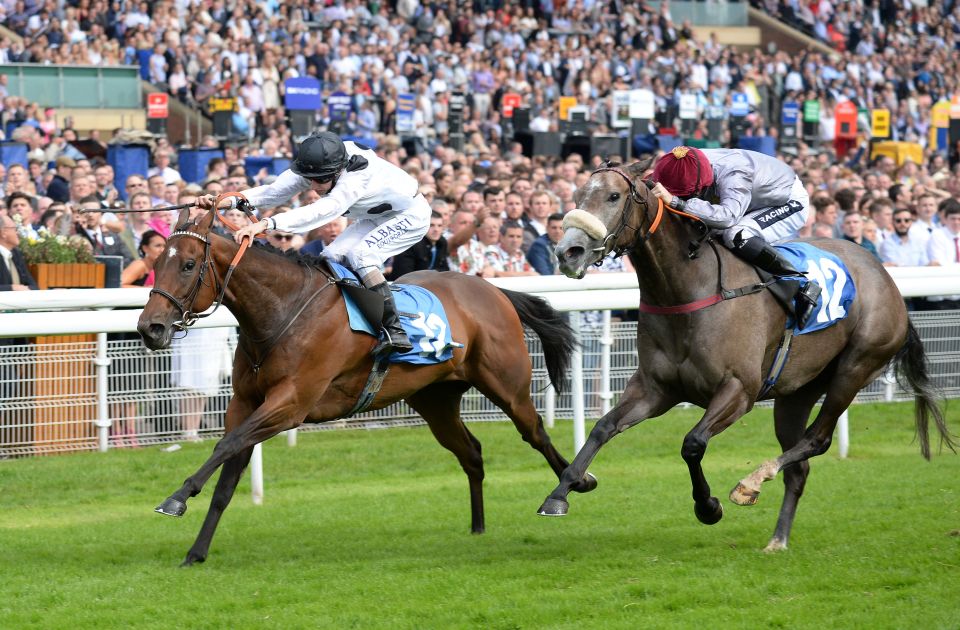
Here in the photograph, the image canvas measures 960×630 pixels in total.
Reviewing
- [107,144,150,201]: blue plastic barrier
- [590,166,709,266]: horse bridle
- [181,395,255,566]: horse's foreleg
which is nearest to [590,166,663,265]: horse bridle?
[590,166,709,266]: horse bridle

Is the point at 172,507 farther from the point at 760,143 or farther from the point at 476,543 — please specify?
the point at 760,143

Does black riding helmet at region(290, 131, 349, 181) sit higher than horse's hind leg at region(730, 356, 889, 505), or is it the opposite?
black riding helmet at region(290, 131, 349, 181)

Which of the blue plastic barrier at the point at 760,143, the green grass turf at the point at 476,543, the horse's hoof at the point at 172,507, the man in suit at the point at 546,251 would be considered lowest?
the green grass turf at the point at 476,543

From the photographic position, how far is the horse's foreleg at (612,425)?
612 centimetres

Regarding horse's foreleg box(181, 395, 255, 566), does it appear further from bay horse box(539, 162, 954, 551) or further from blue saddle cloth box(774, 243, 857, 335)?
blue saddle cloth box(774, 243, 857, 335)

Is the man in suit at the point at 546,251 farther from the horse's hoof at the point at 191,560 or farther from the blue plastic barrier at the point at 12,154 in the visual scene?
the blue plastic barrier at the point at 12,154

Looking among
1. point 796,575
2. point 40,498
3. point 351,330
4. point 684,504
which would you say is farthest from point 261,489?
point 796,575

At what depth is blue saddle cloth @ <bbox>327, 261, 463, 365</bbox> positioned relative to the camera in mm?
6703

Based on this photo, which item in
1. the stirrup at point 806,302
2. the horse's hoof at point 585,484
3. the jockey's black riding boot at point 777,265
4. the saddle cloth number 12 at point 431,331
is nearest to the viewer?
the horse's hoof at point 585,484

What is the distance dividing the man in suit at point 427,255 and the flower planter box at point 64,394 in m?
2.30

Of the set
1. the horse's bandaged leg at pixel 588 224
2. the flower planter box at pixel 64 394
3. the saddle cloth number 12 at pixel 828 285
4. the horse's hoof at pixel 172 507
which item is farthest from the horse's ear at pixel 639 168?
the flower planter box at pixel 64 394

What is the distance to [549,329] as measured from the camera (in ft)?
25.2

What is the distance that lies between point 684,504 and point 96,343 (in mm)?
3609

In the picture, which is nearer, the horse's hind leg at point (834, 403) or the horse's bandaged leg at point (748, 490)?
the horse's bandaged leg at point (748, 490)
